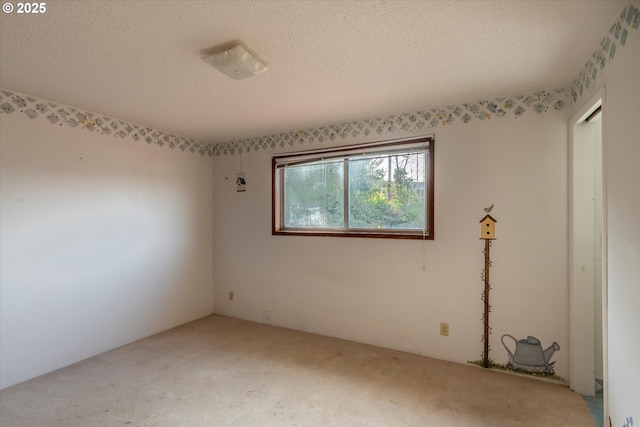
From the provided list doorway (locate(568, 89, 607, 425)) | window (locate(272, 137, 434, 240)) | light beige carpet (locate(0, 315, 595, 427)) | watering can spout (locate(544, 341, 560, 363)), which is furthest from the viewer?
window (locate(272, 137, 434, 240))

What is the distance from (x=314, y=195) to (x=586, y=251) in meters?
2.37

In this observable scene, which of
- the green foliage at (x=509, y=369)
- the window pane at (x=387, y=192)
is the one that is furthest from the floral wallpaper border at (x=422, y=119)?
the green foliage at (x=509, y=369)

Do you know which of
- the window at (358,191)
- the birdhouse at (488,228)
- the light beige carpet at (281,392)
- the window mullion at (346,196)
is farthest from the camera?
the window mullion at (346,196)

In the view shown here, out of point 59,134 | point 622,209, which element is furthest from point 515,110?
→ point 59,134

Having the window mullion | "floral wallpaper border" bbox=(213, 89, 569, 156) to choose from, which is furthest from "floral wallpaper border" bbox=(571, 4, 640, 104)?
the window mullion

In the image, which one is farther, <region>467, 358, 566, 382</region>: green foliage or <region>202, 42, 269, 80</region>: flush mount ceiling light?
<region>467, 358, 566, 382</region>: green foliage

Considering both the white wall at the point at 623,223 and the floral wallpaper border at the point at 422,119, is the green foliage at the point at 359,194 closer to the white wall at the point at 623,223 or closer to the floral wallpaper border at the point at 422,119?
the floral wallpaper border at the point at 422,119

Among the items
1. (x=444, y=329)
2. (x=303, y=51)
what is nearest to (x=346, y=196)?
(x=444, y=329)

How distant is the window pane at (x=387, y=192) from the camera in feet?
9.34

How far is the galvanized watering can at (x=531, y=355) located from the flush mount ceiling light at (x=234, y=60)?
2.74 metres

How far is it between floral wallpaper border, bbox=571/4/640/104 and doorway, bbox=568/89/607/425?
0.84 ft

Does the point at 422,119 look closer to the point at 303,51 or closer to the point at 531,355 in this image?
the point at 303,51

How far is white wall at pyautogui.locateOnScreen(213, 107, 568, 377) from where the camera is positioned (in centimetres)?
233

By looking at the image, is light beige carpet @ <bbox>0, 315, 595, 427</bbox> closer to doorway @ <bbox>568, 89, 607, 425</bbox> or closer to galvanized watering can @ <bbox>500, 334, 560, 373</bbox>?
galvanized watering can @ <bbox>500, 334, 560, 373</bbox>
